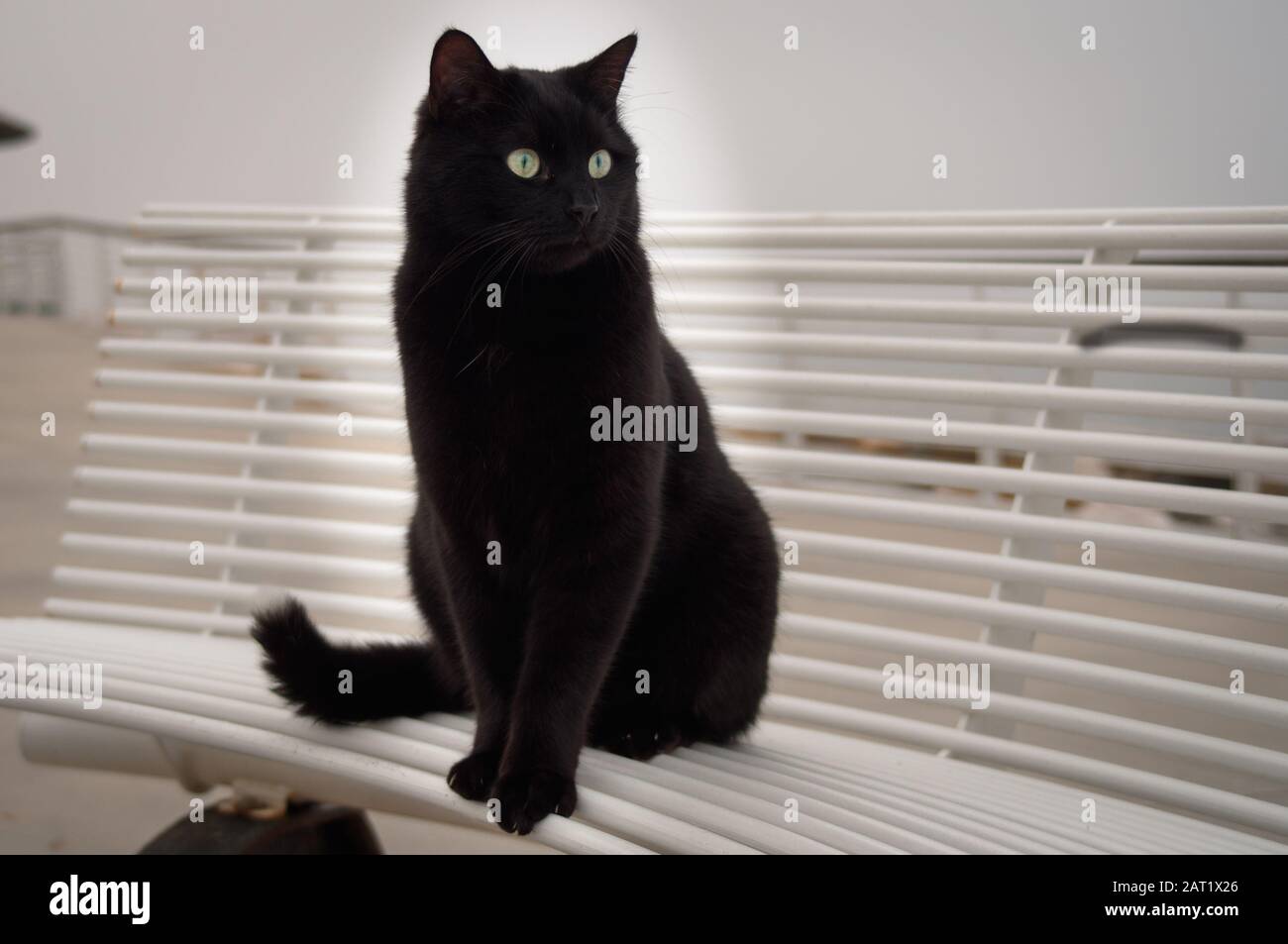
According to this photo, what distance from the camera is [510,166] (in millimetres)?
1126

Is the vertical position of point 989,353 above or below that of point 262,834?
above

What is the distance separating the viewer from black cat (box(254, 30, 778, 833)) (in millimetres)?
1116

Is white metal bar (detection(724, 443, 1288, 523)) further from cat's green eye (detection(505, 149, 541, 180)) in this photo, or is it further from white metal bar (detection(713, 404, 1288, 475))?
cat's green eye (detection(505, 149, 541, 180))

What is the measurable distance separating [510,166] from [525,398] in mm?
239

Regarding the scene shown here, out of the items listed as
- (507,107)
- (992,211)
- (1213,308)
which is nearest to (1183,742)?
(1213,308)

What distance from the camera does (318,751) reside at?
1.12 meters

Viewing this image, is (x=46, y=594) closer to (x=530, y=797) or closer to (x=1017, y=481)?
(x=530, y=797)

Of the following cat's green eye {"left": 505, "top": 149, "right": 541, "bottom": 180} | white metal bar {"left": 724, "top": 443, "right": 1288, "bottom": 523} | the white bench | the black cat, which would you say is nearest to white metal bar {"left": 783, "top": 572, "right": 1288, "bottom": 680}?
the white bench

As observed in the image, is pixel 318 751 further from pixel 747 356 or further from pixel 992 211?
pixel 992 211

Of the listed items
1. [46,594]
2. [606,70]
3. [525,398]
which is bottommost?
[46,594]

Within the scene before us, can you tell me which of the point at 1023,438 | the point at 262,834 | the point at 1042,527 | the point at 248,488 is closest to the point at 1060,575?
the point at 1042,527

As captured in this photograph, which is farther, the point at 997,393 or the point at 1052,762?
the point at 997,393
